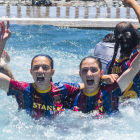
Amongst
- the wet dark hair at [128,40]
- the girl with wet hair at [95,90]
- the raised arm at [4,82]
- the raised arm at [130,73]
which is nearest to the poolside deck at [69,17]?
the wet dark hair at [128,40]

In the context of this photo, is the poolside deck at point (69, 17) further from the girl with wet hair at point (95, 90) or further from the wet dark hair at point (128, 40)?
the girl with wet hair at point (95, 90)

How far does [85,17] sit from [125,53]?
7.07m

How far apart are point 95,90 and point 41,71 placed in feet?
2.51

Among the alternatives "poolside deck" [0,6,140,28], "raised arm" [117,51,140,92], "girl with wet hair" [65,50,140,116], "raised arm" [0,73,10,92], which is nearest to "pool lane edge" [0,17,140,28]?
"poolside deck" [0,6,140,28]

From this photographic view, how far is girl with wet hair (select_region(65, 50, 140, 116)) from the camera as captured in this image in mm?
3240

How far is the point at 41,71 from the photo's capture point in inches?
126

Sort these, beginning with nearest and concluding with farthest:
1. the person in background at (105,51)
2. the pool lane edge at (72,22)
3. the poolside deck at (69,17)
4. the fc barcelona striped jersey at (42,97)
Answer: the fc barcelona striped jersey at (42,97) < the person in background at (105,51) < the pool lane edge at (72,22) < the poolside deck at (69,17)

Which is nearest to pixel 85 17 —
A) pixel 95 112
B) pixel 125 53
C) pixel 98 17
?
pixel 98 17

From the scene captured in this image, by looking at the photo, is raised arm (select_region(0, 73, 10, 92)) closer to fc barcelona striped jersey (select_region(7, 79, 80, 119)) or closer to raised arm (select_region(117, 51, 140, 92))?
fc barcelona striped jersey (select_region(7, 79, 80, 119))

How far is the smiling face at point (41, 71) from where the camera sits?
10.6 feet

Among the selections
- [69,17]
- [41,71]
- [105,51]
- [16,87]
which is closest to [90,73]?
[41,71]

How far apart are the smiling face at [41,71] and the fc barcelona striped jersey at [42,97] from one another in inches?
4.4

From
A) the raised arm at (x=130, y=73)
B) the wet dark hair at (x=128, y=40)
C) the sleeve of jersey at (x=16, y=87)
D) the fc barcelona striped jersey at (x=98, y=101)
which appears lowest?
the fc barcelona striped jersey at (x=98, y=101)

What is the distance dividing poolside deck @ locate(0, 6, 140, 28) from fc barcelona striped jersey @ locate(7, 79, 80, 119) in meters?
6.24
